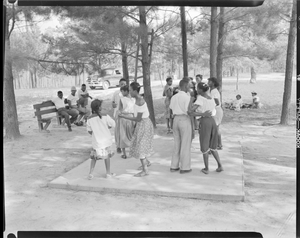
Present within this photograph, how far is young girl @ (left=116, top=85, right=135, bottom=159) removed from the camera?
5.60m

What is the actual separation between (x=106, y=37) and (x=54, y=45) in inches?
50.5

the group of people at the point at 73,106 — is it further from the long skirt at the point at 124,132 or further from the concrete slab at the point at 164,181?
the concrete slab at the point at 164,181

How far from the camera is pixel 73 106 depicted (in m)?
9.08

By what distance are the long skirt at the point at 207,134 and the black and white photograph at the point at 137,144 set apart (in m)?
0.01

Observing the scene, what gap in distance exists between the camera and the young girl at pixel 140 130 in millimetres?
4750

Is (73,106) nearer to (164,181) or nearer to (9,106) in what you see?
(9,106)

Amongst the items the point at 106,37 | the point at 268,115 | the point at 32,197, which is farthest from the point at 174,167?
the point at 268,115

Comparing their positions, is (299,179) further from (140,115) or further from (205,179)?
(140,115)

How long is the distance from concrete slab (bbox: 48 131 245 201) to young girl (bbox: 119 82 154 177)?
0.33 meters

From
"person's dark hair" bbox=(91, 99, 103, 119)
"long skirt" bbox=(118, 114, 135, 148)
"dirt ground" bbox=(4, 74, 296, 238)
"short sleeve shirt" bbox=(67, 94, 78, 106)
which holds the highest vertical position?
"person's dark hair" bbox=(91, 99, 103, 119)

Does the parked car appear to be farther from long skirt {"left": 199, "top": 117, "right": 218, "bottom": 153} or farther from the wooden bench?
long skirt {"left": 199, "top": 117, "right": 218, "bottom": 153}

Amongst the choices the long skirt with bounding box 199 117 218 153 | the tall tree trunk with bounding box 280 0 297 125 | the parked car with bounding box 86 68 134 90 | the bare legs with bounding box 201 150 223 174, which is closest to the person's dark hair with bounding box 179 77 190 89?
the long skirt with bounding box 199 117 218 153

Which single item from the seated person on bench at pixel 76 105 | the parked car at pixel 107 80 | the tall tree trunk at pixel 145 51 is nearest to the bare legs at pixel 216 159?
the tall tree trunk at pixel 145 51

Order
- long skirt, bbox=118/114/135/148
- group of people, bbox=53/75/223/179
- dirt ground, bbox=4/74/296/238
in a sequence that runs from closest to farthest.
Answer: dirt ground, bbox=4/74/296/238 → group of people, bbox=53/75/223/179 → long skirt, bbox=118/114/135/148
